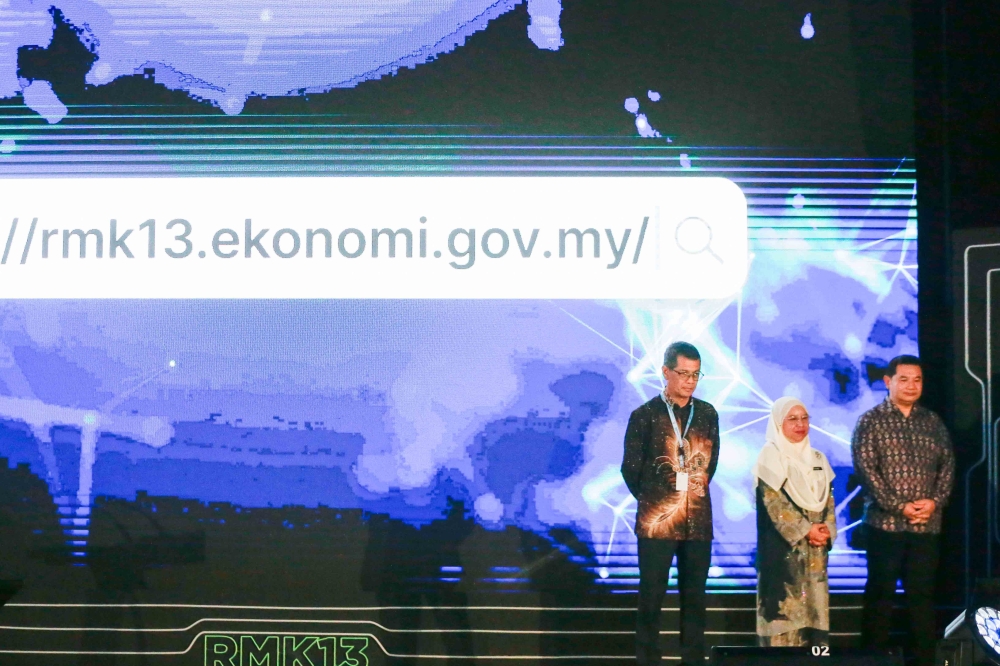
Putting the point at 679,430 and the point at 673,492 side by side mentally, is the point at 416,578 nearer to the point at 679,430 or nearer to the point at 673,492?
the point at 673,492

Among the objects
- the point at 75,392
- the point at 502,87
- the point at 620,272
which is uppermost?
the point at 502,87

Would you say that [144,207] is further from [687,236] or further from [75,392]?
[687,236]

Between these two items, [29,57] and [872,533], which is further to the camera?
[29,57]

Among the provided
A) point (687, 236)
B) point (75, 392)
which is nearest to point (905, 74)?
point (687, 236)

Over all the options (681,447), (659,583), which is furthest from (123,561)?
(681,447)

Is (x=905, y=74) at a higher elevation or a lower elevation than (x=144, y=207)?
higher

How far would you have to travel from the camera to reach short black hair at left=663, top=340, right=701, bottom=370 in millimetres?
3629

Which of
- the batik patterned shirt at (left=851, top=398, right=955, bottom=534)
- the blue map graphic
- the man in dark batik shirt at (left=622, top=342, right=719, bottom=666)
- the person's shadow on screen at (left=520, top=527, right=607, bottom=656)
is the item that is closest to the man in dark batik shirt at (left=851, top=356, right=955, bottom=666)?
the batik patterned shirt at (left=851, top=398, right=955, bottom=534)

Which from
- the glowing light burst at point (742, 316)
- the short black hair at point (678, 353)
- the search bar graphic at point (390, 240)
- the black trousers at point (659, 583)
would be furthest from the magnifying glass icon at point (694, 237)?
the black trousers at point (659, 583)

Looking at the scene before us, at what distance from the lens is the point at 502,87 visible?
4.12 metres

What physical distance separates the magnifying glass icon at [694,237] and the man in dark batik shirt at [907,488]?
87 centimetres

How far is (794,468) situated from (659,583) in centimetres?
67

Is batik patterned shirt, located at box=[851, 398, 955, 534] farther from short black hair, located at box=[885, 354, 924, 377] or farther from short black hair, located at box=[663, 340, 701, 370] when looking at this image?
short black hair, located at box=[663, 340, 701, 370]

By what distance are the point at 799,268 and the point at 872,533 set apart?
1.11 meters
